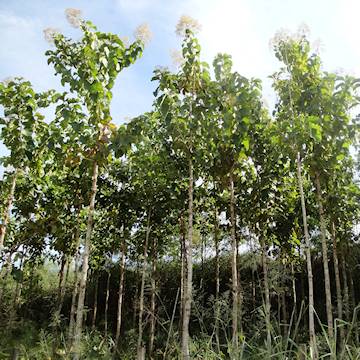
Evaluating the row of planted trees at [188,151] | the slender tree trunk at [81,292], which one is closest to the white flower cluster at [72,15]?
the row of planted trees at [188,151]

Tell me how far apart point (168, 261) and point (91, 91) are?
48.1ft

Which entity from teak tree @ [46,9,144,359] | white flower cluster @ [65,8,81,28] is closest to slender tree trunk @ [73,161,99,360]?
teak tree @ [46,9,144,359]

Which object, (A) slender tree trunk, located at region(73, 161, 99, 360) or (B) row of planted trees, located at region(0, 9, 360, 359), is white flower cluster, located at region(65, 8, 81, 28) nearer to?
(B) row of planted trees, located at region(0, 9, 360, 359)

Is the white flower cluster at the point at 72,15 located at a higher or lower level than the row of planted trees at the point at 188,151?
higher

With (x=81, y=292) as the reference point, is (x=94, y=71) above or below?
above

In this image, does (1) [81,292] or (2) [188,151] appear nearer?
(1) [81,292]

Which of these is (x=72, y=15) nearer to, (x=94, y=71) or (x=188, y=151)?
(x=94, y=71)

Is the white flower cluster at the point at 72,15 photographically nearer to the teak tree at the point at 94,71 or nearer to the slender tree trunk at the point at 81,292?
the teak tree at the point at 94,71

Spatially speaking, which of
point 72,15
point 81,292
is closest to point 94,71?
point 72,15

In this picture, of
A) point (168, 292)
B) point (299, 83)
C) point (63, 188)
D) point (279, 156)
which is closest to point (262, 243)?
point (279, 156)

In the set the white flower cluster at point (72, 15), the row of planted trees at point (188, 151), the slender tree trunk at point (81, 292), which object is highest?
the white flower cluster at point (72, 15)

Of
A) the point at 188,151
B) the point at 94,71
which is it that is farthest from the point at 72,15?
the point at 188,151

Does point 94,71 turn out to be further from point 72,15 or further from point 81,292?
point 81,292

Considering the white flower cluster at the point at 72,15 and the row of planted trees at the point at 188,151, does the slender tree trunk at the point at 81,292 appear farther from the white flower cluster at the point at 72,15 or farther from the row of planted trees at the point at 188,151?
the white flower cluster at the point at 72,15
